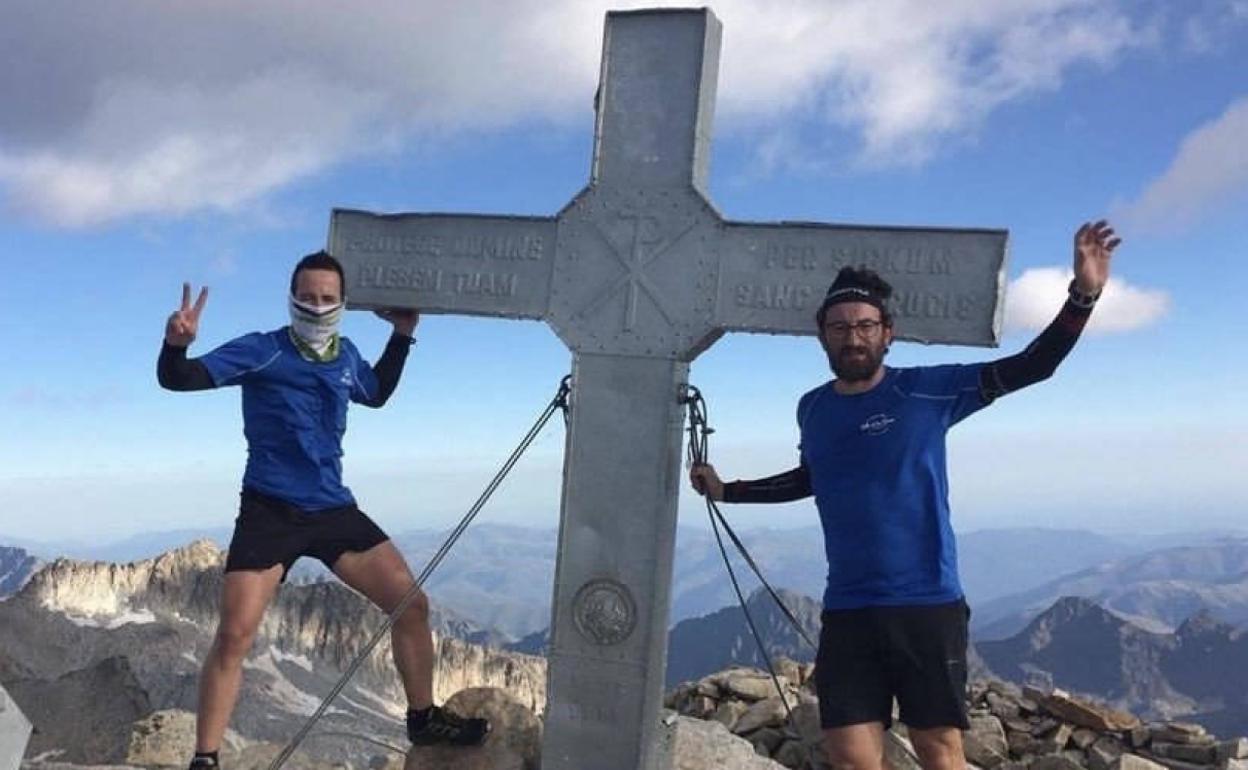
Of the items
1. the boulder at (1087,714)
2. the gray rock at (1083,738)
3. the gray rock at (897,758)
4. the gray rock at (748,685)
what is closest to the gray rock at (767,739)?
the gray rock at (748,685)

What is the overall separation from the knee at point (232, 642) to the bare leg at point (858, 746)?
3265 millimetres

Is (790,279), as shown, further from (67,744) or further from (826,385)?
(67,744)

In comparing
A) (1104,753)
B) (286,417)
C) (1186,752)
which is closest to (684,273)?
(286,417)

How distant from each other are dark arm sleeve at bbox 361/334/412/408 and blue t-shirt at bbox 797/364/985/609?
2.92 m

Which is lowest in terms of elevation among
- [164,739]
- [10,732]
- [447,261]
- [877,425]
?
[164,739]

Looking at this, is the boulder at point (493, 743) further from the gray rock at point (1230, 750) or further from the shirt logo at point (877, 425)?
the gray rock at point (1230, 750)

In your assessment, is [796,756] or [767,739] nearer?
[796,756]

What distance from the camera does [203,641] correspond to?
4065 inches

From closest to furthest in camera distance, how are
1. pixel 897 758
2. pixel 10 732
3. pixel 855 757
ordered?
pixel 10 732 < pixel 855 757 < pixel 897 758

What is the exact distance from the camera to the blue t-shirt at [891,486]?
4859mm

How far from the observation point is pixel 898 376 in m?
5.15

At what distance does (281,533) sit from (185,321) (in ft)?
4.29

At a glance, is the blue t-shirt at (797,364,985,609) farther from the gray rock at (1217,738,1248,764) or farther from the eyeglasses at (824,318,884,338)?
the gray rock at (1217,738,1248,764)

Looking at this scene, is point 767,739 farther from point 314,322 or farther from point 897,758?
point 314,322
